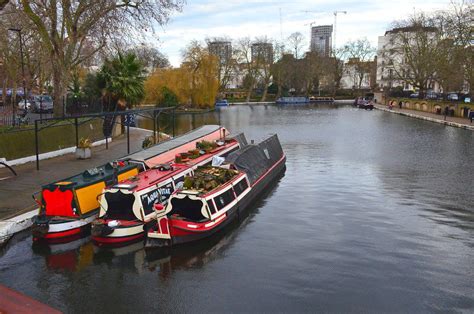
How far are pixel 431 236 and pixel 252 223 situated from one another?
6.91 metres

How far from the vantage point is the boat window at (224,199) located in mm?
16672

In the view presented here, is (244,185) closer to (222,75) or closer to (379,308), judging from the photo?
(379,308)

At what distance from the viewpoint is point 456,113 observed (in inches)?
2557

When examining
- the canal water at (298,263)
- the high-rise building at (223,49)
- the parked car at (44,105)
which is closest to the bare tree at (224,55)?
the high-rise building at (223,49)

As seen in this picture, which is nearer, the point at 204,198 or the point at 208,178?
the point at 204,198

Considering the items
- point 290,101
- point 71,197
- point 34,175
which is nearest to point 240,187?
point 71,197

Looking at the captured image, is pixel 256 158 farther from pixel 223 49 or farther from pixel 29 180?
pixel 223 49

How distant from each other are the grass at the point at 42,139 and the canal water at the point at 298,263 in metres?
10.9

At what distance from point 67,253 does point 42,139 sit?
15874 mm

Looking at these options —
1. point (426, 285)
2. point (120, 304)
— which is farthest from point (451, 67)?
point (120, 304)

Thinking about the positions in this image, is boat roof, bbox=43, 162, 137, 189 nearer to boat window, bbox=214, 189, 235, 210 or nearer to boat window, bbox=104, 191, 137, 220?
boat window, bbox=104, 191, 137, 220

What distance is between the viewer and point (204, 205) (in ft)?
52.0

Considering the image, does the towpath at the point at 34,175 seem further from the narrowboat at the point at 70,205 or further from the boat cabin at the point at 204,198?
the boat cabin at the point at 204,198

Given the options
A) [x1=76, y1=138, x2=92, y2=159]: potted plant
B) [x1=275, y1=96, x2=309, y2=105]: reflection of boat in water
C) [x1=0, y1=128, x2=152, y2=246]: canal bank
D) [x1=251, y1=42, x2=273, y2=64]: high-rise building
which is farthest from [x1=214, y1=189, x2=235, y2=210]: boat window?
[x1=251, y1=42, x2=273, y2=64]: high-rise building
